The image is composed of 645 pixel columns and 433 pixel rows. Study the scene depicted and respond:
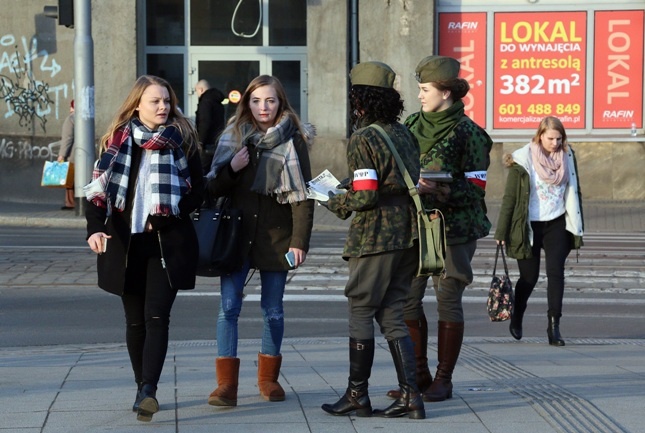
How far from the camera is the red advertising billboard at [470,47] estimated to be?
71.7 ft

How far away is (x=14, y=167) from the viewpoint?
2198 cm

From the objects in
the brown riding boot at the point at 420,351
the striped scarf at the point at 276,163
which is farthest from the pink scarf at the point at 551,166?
the striped scarf at the point at 276,163

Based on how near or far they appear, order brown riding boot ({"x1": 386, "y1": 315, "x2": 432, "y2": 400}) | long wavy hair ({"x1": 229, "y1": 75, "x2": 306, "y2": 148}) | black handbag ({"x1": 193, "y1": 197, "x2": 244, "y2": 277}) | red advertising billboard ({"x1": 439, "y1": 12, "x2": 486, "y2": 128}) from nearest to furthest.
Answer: black handbag ({"x1": 193, "y1": 197, "x2": 244, "y2": 277}) → long wavy hair ({"x1": 229, "y1": 75, "x2": 306, "y2": 148}) → brown riding boot ({"x1": 386, "y1": 315, "x2": 432, "y2": 400}) → red advertising billboard ({"x1": 439, "y1": 12, "x2": 486, "y2": 128})

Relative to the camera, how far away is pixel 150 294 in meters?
5.87

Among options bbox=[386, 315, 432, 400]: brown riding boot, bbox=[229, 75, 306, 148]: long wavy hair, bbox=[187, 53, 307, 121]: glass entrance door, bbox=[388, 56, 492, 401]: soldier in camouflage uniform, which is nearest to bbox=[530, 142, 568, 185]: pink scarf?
bbox=[388, 56, 492, 401]: soldier in camouflage uniform

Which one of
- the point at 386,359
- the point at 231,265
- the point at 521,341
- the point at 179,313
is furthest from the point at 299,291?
the point at 231,265

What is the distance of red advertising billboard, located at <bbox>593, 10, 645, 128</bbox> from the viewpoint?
2169 centimetres

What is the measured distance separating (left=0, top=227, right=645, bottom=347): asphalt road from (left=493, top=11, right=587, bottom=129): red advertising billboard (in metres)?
7.06

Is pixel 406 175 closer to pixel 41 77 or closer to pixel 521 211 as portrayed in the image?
pixel 521 211

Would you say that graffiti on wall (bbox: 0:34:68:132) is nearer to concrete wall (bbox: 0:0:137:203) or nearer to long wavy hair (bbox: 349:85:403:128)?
concrete wall (bbox: 0:0:137:203)

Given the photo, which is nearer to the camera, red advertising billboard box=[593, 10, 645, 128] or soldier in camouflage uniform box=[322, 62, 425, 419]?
soldier in camouflage uniform box=[322, 62, 425, 419]

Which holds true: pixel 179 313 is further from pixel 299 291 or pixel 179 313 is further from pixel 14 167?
pixel 14 167

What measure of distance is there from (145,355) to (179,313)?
477 centimetres

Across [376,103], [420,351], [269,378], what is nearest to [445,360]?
[420,351]
